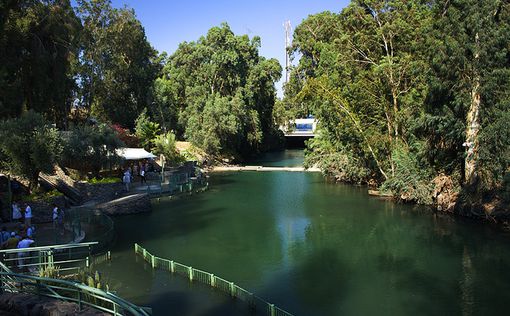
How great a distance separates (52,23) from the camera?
3425 cm

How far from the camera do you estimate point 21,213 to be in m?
24.0

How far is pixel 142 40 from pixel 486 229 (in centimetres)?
5076

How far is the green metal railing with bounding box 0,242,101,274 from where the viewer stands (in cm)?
1524

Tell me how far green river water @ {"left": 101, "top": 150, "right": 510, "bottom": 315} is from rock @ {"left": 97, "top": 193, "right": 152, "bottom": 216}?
952 millimetres

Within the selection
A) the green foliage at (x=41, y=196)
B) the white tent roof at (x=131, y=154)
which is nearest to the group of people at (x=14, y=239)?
the green foliage at (x=41, y=196)

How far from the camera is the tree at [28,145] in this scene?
78.7ft

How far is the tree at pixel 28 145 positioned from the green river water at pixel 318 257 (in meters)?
5.70

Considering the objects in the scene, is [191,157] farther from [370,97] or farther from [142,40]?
[370,97]

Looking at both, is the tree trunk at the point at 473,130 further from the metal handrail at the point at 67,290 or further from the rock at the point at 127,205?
the metal handrail at the point at 67,290

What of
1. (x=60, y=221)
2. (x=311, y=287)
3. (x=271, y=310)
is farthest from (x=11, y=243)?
(x=311, y=287)

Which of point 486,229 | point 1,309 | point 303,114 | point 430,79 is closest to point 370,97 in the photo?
point 430,79

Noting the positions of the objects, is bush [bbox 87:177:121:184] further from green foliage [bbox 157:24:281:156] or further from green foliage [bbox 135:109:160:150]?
green foliage [bbox 157:24:281:156]

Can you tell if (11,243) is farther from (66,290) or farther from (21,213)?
(66,290)

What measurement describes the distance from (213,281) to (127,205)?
47.6 feet
